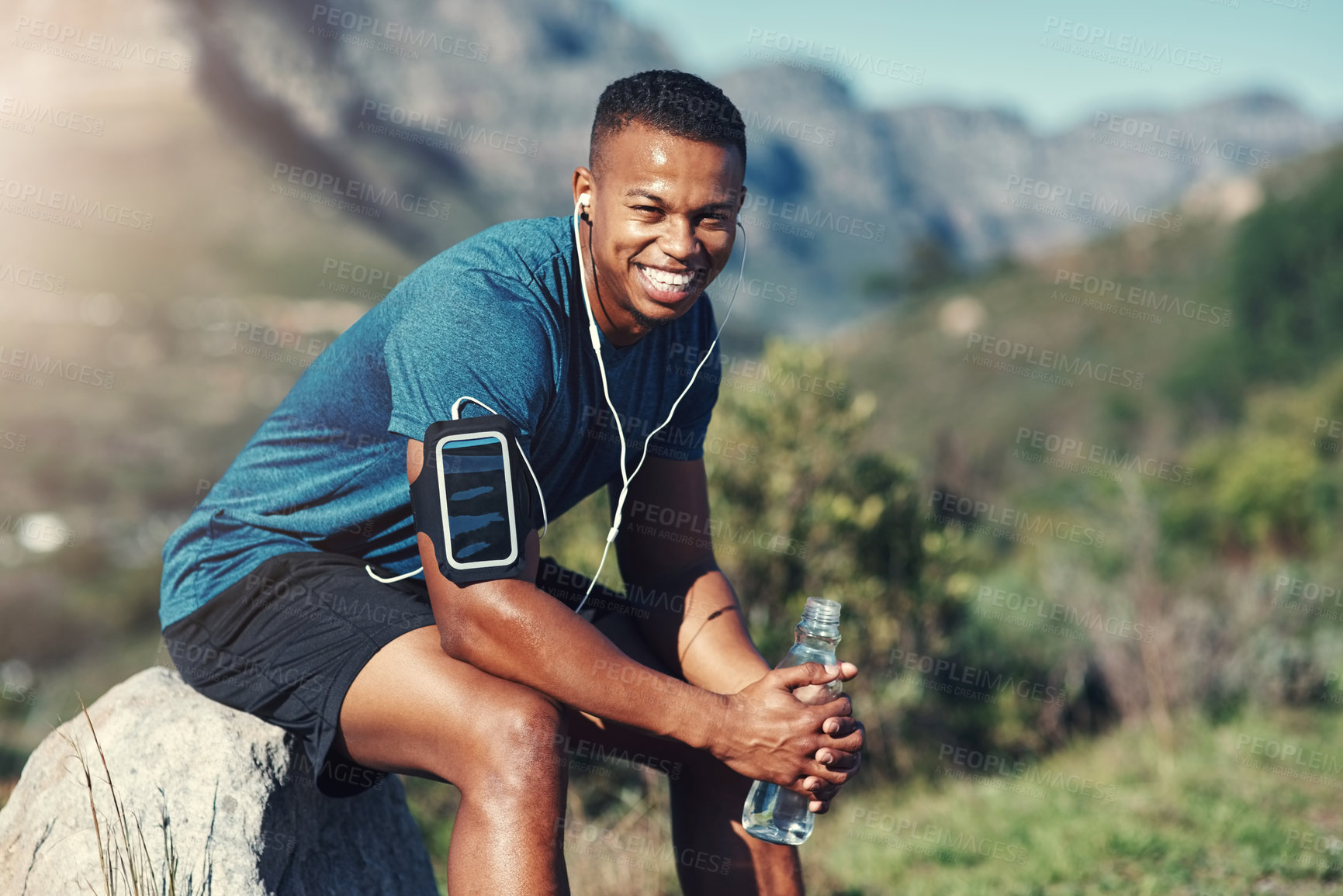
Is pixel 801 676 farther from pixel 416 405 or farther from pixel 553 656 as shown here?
pixel 416 405

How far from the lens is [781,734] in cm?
205

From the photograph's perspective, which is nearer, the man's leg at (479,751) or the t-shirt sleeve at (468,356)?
the man's leg at (479,751)

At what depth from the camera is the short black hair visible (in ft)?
7.26

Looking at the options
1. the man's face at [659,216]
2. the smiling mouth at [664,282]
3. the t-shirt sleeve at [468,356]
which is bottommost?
the t-shirt sleeve at [468,356]

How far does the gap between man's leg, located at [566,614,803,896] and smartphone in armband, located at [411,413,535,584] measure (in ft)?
1.84

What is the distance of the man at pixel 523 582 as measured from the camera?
1943mm

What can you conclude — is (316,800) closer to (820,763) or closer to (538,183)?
(820,763)

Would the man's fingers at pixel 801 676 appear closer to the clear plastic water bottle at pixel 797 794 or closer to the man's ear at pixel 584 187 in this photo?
the clear plastic water bottle at pixel 797 794

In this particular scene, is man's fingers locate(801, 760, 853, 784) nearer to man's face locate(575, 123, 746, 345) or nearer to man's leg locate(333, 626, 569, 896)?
man's leg locate(333, 626, 569, 896)

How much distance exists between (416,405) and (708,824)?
1.17m

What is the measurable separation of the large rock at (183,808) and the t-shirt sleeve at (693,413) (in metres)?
1.16

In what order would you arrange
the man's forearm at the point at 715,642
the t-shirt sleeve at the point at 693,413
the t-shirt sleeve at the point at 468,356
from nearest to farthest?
the t-shirt sleeve at the point at 468,356
the man's forearm at the point at 715,642
the t-shirt sleeve at the point at 693,413

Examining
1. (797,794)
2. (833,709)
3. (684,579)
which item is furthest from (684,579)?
(833,709)

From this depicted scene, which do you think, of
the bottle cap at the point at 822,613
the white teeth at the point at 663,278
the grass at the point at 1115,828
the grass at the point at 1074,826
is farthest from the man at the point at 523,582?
the grass at the point at 1115,828
